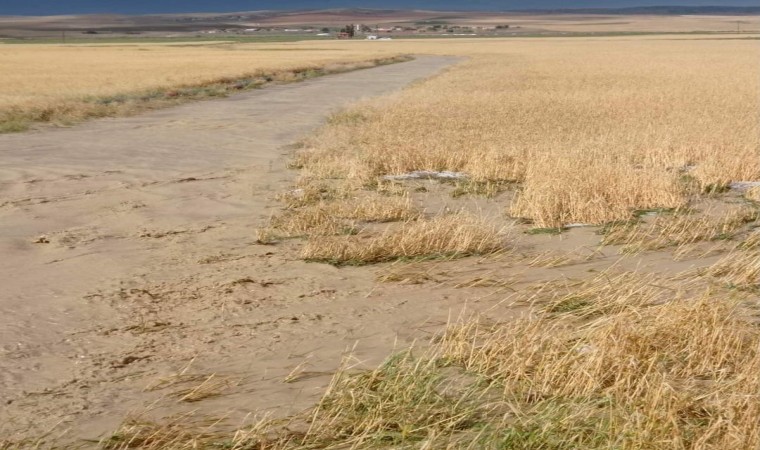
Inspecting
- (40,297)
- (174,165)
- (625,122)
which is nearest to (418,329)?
(40,297)

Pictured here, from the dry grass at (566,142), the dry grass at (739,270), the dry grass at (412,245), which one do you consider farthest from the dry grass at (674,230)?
the dry grass at (412,245)

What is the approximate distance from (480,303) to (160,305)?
2199mm

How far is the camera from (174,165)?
1345cm

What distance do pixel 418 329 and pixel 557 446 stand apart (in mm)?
1927

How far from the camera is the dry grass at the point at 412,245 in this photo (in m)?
7.43

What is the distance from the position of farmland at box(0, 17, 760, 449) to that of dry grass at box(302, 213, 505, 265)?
0.7 inches

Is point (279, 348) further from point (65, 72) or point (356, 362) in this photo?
point (65, 72)

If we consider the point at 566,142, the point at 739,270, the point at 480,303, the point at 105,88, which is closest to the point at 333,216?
the point at 480,303

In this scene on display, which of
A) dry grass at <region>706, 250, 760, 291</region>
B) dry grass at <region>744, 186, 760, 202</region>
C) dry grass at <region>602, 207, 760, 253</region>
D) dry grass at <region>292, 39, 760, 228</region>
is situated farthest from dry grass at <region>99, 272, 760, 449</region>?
dry grass at <region>744, 186, 760, 202</region>

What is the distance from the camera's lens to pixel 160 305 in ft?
20.4

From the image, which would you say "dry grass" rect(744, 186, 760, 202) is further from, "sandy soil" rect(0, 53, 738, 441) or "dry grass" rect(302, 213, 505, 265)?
"dry grass" rect(302, 213, 505, 265)

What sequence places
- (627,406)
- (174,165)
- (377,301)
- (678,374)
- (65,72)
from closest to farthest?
(627,406)
(678,374)
(377,301)
(174,165)
(65,72)

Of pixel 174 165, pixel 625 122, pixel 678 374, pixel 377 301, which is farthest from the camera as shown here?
pixel 625 122

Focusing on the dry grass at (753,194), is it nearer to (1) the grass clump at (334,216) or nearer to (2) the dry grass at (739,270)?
(2) the dry grass at (739,270)
